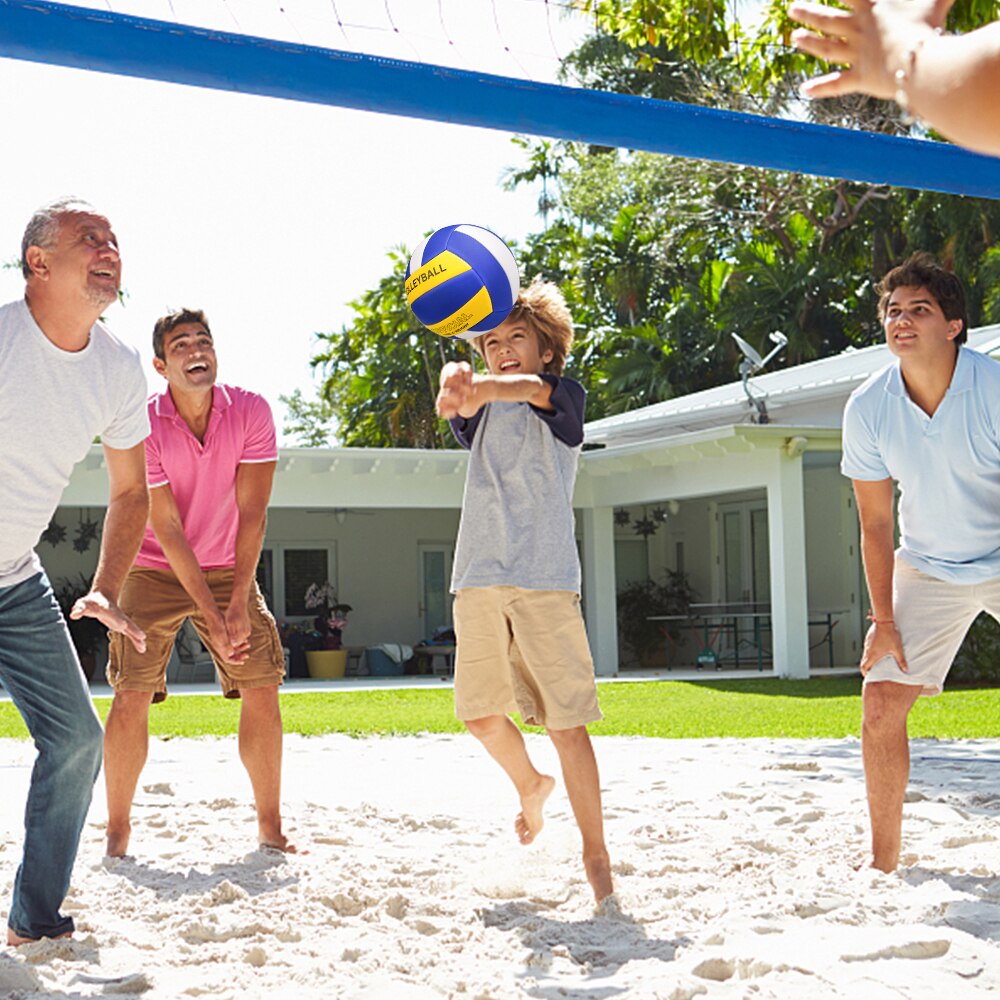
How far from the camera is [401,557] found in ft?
73.6

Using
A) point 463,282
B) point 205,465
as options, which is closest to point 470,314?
point 463,282

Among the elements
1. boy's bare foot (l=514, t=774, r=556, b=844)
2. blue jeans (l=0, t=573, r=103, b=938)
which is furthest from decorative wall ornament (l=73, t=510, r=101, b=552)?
blue jeans (l=0, t=573, r=103, b=938)

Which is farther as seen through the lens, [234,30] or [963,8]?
[963,8]

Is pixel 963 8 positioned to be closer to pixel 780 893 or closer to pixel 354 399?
pixel 780 893

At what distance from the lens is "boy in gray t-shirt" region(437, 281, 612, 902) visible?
12.7 feet

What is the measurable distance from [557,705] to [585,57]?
1151 inches

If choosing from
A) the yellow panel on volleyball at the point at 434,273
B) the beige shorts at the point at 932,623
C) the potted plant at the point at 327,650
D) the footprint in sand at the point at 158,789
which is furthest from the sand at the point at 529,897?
the potted plant at the point at 327,650

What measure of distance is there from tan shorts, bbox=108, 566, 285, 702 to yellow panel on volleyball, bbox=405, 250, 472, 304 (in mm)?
1149

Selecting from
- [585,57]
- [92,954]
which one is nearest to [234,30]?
[92,954]

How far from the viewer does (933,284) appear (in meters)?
4.11

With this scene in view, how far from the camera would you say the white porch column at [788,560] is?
Result: 51.4ft

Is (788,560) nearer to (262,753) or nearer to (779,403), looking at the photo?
(779,403)

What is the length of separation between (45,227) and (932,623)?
2708 millimetres

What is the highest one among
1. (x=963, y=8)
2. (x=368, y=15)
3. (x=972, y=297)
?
(x=972, y=297)
